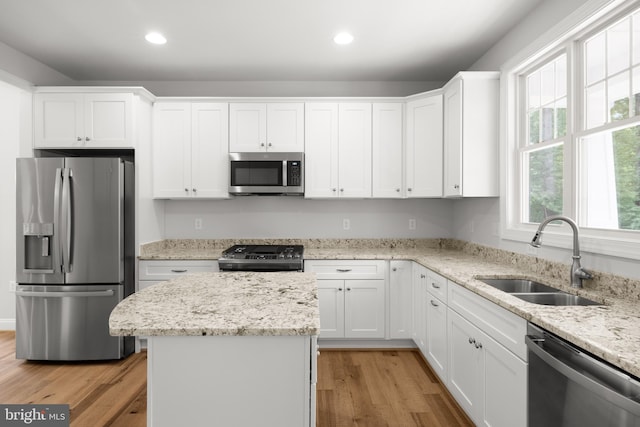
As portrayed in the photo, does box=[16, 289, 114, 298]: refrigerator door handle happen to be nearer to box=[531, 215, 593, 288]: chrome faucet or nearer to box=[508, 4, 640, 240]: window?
box=[531, 215, 593, 288]: chrome faucet

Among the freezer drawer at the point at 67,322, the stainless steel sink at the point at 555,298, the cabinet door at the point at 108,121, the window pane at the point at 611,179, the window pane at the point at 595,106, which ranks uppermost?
the cabinet door at the point at 108,121

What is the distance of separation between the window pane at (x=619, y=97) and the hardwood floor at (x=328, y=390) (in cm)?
196

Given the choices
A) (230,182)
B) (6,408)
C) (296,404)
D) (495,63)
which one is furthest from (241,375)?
(495,63)

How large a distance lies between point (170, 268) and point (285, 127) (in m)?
1.74

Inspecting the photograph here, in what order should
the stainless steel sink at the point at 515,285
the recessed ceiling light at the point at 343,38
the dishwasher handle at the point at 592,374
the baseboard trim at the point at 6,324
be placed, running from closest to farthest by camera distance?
the dishwasher handle at the point at 592,374
the stainless steel sink at the point at 515,285
the recessed ceiling light at the point at 343,38
the baseboard trim at the point at 6,324

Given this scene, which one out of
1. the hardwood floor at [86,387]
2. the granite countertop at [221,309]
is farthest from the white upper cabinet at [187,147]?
the granite countertop at [221,309]

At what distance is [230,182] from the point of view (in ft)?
11.5

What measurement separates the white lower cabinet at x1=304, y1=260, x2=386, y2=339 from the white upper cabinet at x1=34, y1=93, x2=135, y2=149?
82.8 inches

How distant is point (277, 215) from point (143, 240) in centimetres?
133

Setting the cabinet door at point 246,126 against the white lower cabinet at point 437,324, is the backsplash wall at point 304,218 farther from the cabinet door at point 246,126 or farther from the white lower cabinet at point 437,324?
the white lower cabinet at point 437,324

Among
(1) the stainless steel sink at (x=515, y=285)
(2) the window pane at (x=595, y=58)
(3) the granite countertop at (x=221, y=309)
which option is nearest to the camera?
(3) the granite countertop at (x=221, y=309)

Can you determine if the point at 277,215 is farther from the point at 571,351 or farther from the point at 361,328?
the point at 571,351

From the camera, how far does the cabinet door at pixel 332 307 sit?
3.28 metres

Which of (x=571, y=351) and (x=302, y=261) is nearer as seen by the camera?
(x=571, y=351)
